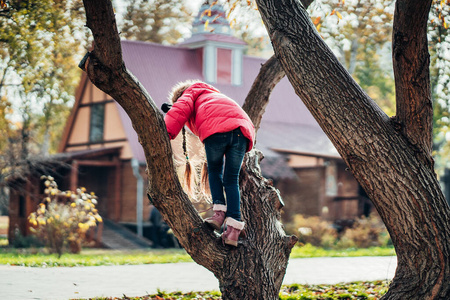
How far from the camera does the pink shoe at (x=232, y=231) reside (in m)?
5.29

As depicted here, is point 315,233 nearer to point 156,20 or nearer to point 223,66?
point 223,66

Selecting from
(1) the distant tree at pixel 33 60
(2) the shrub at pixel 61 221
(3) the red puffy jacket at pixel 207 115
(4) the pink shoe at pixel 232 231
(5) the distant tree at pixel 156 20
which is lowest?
(2) the shrub at pixel 61 221

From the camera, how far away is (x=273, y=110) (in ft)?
85.3

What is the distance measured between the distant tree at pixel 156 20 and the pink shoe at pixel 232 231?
2534cm

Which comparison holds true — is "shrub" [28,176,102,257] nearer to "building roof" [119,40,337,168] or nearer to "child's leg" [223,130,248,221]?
"building roof" [119,40,337,168]

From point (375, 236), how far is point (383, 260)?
741cm

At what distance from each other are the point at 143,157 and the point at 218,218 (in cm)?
1553

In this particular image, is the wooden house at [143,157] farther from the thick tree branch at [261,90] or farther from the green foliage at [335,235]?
the thick tree branch at [261,90]

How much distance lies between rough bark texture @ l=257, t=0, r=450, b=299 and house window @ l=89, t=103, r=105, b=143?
18069 mm

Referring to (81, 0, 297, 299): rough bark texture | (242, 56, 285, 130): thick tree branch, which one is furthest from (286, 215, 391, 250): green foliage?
(81, 0, 297, 299): rough bark texture

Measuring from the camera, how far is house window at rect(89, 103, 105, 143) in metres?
23.1

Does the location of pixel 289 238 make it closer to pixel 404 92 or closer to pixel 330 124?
pixel 330 124

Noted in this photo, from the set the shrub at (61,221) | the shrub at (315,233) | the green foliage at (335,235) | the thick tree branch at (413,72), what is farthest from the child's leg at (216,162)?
the shrub at (315,233)

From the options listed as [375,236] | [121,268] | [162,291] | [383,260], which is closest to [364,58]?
[375,236]
